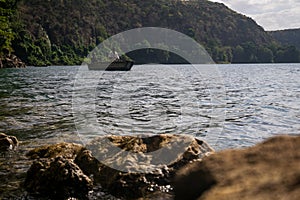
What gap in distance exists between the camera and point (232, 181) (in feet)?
9.68

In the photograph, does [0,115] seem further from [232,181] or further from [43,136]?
[232,181]

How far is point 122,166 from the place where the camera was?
6.80 metres

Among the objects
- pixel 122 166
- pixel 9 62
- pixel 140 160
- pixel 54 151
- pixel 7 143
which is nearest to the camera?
pixel 122 166

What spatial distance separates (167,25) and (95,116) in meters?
177

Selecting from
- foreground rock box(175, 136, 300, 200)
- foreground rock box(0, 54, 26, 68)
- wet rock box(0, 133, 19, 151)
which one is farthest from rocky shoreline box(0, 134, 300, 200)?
foreground rock box(0, 54, 26, 68)

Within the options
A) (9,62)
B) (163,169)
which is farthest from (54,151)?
(9,62)

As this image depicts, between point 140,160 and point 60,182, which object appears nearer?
point 60,182

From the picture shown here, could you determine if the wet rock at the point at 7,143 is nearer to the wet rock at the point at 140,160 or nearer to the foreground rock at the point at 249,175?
the wet rock at the point at 140,160

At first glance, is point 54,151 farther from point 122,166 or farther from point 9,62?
point 9,62

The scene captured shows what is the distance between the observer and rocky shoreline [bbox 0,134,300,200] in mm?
2852

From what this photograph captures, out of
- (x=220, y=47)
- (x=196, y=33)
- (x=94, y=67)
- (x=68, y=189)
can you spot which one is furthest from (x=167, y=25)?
(x=68, y=189)

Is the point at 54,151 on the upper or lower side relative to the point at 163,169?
lower

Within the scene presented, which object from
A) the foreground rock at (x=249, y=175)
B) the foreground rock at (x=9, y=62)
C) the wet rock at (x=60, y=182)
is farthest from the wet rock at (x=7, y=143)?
the foreground rock at (x=9, y=62)

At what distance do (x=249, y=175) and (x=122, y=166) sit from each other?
4140mm
